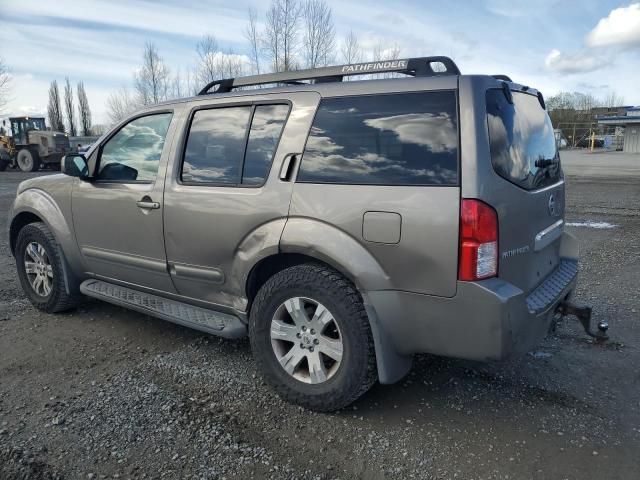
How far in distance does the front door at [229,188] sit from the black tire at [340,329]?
24 cm

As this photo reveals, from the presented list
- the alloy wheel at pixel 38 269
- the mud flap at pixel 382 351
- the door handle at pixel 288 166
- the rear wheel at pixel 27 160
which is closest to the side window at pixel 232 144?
the door handle at pixel 288 166

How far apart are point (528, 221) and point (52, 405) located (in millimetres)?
2973

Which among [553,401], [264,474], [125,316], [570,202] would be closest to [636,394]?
[553,401]

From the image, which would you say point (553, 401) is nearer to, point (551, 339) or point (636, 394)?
point (636, 394)

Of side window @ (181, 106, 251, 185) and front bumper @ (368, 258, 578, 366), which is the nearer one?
front bumper @ (368, 258, 578, 366)

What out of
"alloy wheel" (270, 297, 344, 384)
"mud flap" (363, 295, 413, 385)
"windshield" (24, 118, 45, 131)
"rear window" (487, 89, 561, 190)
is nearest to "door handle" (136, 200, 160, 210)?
"alloy wheel" (270, 297, 344, 384)

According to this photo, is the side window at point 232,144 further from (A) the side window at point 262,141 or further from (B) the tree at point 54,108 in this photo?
(B) the tree at point 54,108

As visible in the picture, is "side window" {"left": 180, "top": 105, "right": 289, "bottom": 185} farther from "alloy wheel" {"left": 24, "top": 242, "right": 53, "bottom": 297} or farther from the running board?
"alloy wheel" {"left": 24, "top": 242, "right": 53, "bottom": 297}

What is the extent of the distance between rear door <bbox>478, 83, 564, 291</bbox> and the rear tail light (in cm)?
6

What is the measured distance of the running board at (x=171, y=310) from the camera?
3.39m

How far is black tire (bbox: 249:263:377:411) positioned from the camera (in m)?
2.80

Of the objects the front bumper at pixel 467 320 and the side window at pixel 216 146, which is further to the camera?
the side window at pixel 216 146

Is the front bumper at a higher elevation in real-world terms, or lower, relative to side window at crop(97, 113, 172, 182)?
lower

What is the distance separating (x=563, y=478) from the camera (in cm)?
244
